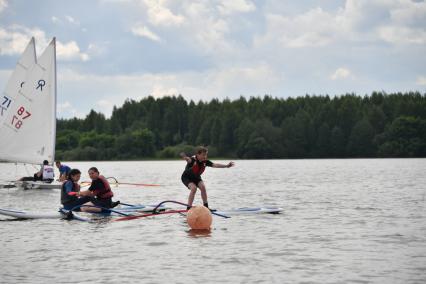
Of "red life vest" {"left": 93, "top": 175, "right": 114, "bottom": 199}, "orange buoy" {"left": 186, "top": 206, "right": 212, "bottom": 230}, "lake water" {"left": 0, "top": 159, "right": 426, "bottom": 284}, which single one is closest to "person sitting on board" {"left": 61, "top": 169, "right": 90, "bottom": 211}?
"red life vest" {"left": 93, "top": 175, "right": 114, "bottom": 199}

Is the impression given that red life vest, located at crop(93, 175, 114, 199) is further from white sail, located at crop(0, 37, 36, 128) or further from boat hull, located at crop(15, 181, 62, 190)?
white sail, located at crop(0, 37, 36, 128)

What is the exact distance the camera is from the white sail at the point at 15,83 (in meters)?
41.6

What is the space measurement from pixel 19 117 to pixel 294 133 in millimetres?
124341

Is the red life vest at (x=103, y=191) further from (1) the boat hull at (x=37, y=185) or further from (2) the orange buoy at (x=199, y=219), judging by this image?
(1) the boat hull at (x=37, y=185)

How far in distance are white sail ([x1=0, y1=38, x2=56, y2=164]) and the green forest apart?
118416 millimetres

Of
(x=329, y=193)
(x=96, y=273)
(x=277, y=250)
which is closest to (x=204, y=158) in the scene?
(x=277, y=250)

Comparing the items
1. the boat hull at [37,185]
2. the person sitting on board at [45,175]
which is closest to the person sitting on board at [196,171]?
the boat hull at [37,185]

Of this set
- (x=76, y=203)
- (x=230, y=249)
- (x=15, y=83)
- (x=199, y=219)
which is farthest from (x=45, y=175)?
(x=230, y=249)

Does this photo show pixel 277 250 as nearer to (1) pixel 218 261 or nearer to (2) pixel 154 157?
(1) pixel 218 261

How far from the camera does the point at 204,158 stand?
22828 mm

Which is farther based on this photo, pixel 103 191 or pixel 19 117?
pixel 19 117

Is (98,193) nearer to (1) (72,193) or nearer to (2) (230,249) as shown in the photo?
(1) (72,193)

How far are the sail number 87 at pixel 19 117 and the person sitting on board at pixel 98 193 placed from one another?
62.5 ft

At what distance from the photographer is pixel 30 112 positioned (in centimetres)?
4141
